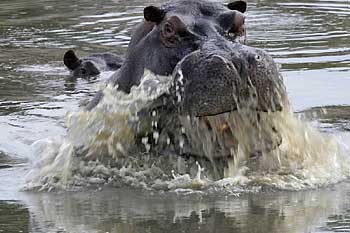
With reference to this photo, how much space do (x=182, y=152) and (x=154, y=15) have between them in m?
0.97

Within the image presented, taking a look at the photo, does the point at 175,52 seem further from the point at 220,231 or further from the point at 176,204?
the point at 220,231

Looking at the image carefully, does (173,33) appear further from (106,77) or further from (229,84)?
(106,77)

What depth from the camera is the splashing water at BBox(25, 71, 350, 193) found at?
5.32 meters

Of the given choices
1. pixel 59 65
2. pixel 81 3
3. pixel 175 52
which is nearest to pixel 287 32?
pixel 59 65

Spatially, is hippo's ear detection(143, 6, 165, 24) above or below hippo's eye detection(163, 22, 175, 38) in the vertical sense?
above

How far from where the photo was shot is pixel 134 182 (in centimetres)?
550

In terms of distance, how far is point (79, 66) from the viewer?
9.75m

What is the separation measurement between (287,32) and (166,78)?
20.9 feet

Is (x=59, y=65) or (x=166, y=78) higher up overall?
(x=166, y=78)

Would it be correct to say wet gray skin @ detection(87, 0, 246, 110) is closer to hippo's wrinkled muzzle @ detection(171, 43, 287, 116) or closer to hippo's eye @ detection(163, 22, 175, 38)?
hippo's eye @ detection(163, 22, 175, 38)

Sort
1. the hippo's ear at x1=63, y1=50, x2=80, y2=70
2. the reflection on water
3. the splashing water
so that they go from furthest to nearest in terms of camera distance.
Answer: the hippo's ear at x1=63, y1=50, x2=80, y2=70, the splashing water, the reflection on water

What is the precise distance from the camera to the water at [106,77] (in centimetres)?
450

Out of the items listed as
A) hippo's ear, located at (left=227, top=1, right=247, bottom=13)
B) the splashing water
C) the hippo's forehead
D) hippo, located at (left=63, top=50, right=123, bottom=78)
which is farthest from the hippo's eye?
hippo, located at (left=63, top=50, right=123, bottom=78)

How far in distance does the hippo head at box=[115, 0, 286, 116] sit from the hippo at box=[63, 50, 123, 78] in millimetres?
3399
